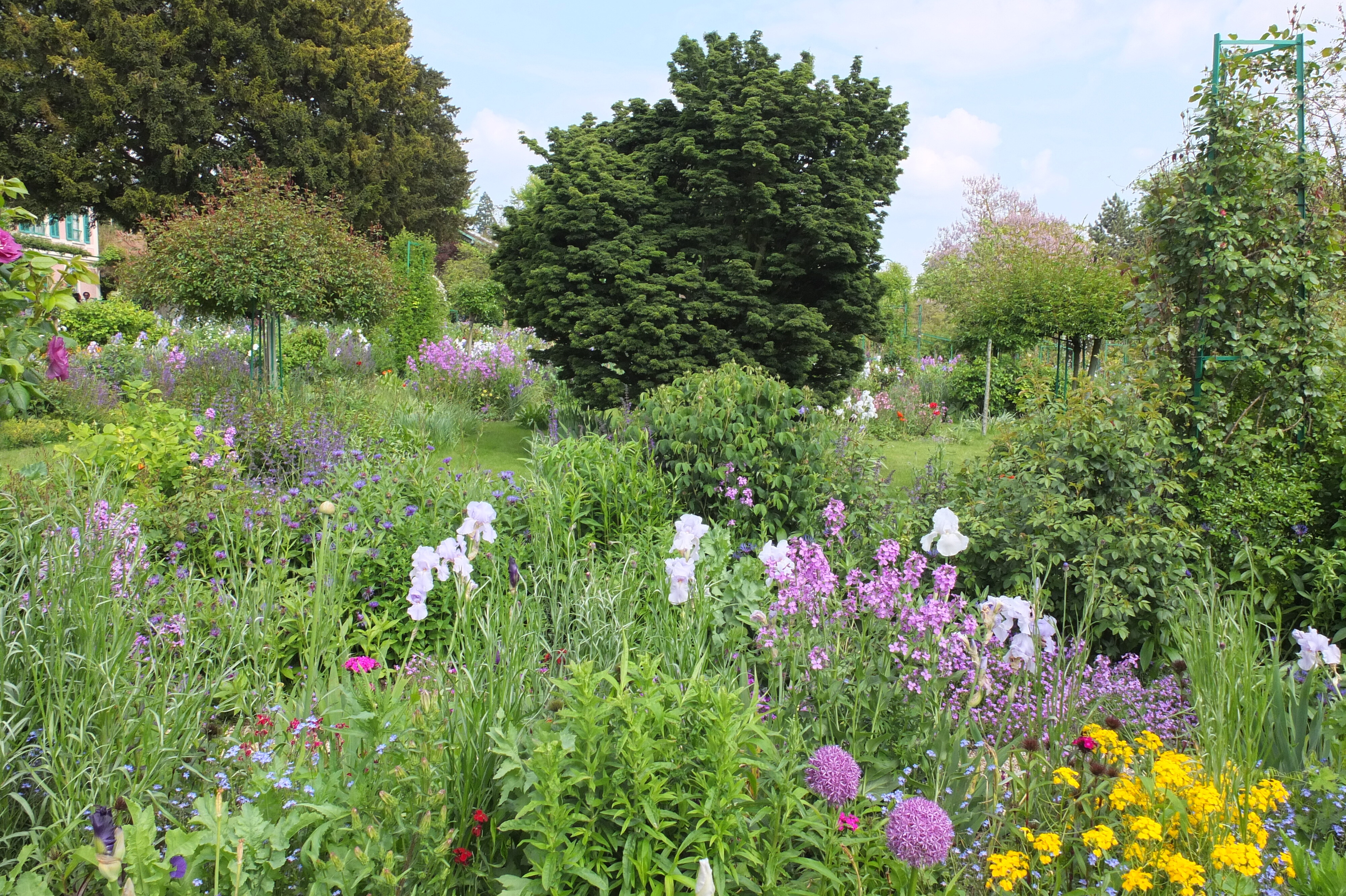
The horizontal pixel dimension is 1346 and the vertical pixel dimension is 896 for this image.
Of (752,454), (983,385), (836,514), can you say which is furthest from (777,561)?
(983,385)

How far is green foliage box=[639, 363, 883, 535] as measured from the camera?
13.8 feet

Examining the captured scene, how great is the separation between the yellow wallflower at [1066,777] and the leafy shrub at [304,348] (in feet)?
37.7

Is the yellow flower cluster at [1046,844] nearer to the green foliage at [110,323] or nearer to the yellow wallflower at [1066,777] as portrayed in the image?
the yellow wallflower at [1066,777]

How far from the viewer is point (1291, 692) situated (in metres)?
2.59

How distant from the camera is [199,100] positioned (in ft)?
62.3

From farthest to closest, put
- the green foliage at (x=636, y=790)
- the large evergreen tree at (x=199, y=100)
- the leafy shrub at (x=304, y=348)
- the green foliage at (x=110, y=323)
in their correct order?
the large evergreen tree at (x=199, y=100), the green foliage at (x=110, y=323), the leafy shrub at (x=304, y=348), the green foliage at (x=636, y=790)

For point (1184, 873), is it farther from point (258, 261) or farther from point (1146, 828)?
point (258, 261)

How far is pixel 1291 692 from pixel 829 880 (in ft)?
6.22

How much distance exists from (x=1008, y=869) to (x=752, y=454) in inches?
106

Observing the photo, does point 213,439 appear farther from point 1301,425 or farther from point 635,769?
point 1301,425

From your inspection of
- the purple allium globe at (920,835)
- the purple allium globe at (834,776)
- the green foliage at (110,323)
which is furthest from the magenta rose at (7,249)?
the green foliage at (110,323)

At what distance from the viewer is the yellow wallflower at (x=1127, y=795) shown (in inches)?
70.9

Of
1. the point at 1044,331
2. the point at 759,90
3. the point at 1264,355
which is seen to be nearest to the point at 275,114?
the point at 759,90

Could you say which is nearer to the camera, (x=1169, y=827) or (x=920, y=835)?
(x=920, y=835)
